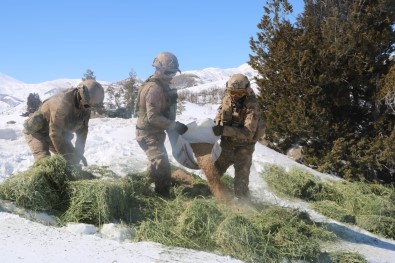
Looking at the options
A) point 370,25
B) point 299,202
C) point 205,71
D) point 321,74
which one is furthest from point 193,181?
point 205,71

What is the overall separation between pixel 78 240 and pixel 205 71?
487 feet

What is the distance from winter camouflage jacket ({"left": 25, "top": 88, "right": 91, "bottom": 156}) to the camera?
527 centimetres

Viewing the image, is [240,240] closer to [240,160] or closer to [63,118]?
[240,160]

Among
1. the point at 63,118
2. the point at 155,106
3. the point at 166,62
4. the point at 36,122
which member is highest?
the point at 166,62

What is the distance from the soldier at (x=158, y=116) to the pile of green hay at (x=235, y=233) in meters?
1.01

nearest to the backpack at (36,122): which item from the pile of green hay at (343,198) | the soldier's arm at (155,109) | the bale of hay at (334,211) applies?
the soldier's arm at (155,109)

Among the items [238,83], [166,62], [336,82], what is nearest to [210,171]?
[238,83]

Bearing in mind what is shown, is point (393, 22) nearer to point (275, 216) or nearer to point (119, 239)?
point (275, 216)

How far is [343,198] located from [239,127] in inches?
87.2

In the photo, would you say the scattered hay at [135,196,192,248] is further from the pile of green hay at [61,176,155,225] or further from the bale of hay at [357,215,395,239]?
the bale of hay at [357,215,395,239]

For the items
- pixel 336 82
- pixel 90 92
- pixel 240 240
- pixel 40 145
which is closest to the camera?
pixel 240 240

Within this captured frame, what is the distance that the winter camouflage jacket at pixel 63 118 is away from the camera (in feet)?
17.3

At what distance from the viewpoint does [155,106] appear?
5.23 metres

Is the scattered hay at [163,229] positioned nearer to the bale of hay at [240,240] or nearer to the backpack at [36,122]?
the bale of hay at [240,240]
